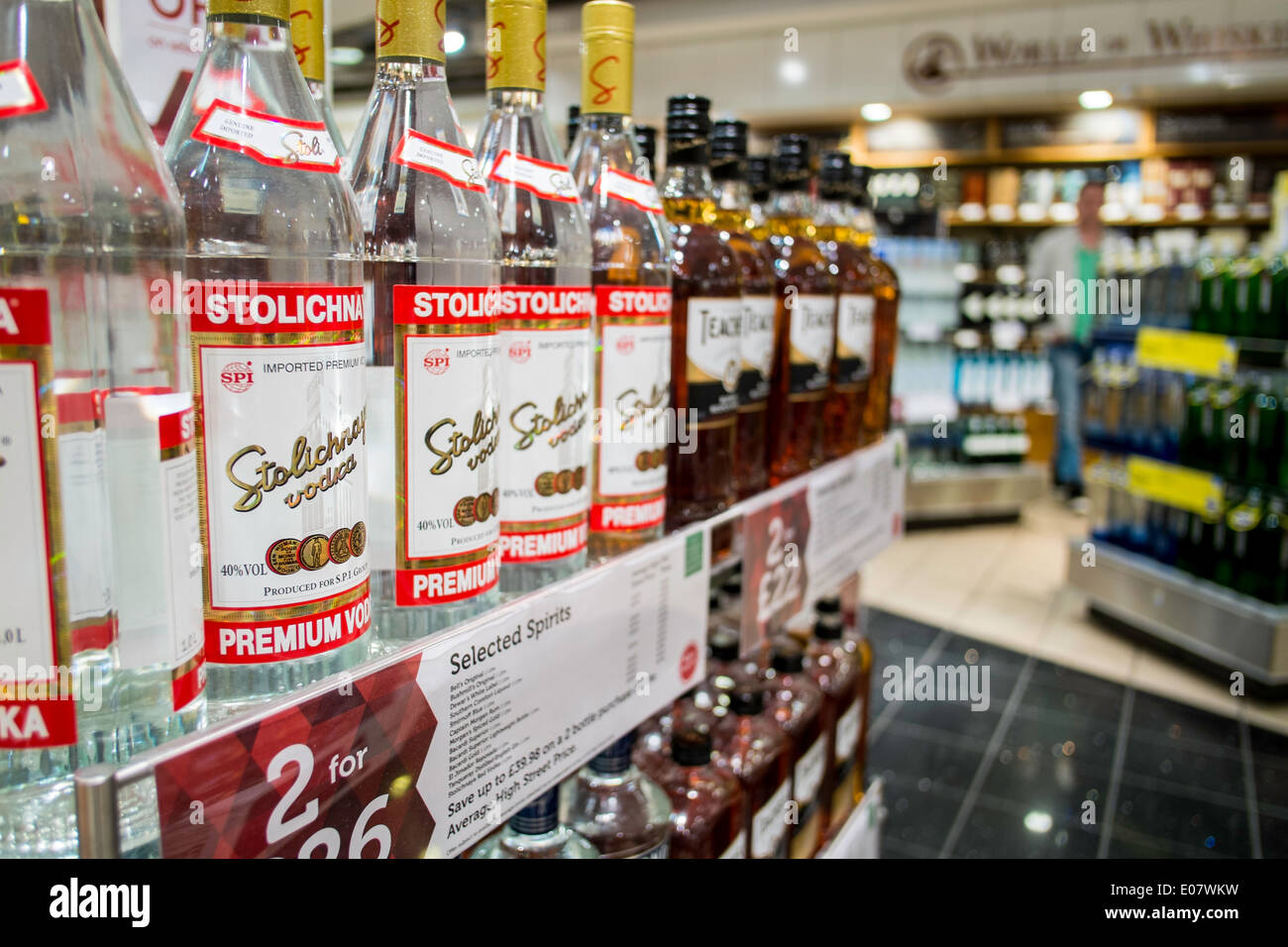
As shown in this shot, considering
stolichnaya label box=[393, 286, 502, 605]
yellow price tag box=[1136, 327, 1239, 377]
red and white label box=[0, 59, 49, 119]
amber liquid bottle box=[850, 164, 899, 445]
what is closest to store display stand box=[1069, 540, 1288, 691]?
yellow price tag box=[1136, 327, 1239, 377]

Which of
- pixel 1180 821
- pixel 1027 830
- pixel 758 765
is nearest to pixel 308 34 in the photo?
pixel 758 765

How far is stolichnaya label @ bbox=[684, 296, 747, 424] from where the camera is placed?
3.24ft

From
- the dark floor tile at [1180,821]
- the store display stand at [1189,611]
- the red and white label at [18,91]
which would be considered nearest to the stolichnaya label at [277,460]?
the red and white label at [18,91]

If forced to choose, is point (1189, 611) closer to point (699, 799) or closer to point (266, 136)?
point (699, 799)

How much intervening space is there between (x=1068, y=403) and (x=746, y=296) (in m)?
5.94

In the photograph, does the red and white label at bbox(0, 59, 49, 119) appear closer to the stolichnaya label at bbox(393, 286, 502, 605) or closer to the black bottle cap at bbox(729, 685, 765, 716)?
the stolichnaya label at bbox(393, 286, 502, 605)

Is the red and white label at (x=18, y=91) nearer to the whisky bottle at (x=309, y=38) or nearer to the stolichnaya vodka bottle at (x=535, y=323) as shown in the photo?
the whisky bottle at (x=309, y=38)

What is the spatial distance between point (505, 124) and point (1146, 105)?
7.01 metres

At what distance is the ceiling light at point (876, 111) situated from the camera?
270 inches

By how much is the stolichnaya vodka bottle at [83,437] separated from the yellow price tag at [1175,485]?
3.89 metres
